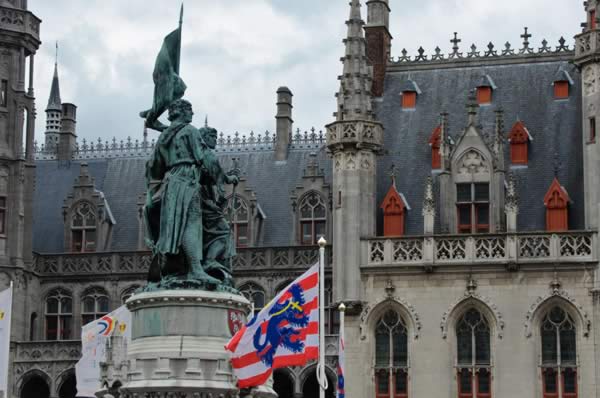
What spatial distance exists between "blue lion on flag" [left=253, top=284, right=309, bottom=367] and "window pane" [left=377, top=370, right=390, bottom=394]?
23.4 meters

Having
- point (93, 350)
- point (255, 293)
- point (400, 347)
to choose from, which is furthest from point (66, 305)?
point (93, 350)

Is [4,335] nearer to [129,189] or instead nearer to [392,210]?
[392,210]

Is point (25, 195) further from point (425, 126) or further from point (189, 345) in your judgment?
point (189, 345)

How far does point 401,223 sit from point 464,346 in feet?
15.8

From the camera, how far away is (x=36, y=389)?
54.6 metres

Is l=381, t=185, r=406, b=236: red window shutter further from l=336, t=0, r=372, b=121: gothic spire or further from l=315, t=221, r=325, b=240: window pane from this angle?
l=315, t=221, r=325, b=240: window pane

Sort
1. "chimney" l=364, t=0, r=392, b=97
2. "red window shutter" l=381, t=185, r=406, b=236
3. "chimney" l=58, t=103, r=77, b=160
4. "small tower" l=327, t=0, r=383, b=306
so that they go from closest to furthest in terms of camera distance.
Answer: "small tower" l=327, t=0, r=383, b=306, "red window shutter" l=381, t=185, r=406, b=236, "chimney" l=364, t=0, r=392, b=97, "chimney" l=58, t=103, r=77, b=160

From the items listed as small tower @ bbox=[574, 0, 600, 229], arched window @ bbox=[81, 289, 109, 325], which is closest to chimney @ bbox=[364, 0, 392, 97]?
small tower @ bbox=[574, 0, 600, 229]

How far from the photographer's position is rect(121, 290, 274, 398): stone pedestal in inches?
920

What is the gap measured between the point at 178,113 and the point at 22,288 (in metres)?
29.4

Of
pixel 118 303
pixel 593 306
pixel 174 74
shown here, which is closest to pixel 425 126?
pixel 593 306

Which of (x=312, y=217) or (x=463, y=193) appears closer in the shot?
(x=463, y=193)

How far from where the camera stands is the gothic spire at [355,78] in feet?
163

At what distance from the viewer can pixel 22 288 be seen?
53531 millimetres
